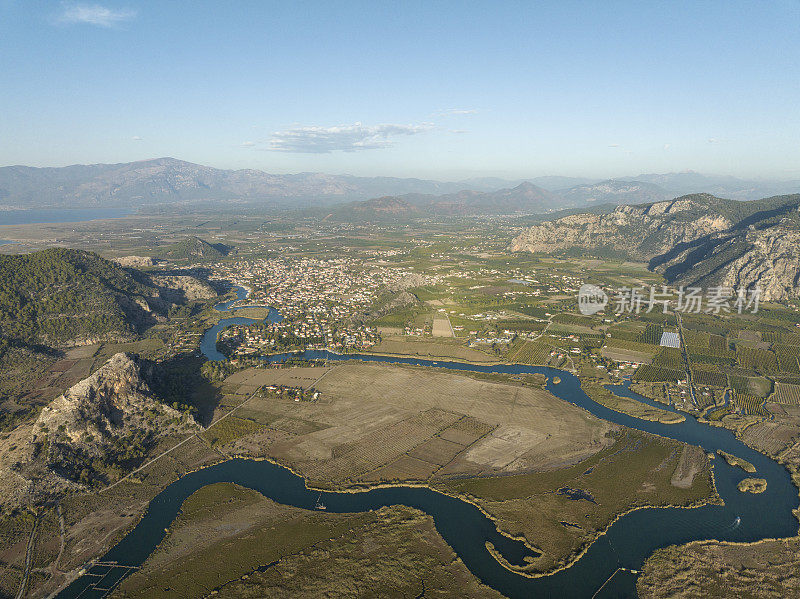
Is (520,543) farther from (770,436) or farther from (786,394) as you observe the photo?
(786,394)

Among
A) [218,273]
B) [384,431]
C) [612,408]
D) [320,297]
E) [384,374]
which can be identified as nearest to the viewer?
[384,431]

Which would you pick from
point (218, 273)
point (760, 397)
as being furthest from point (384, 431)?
point (218, 273)

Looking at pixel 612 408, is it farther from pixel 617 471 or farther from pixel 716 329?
pixel 716 329

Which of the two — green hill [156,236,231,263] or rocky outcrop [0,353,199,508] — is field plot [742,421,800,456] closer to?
rocky outcrop [0,353,199,508]

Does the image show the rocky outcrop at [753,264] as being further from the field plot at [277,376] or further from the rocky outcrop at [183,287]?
the rocky outcrop at [183,287]

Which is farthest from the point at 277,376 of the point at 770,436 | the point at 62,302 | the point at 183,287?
the point at 183,287

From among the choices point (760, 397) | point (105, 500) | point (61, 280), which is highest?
point (61, 280)

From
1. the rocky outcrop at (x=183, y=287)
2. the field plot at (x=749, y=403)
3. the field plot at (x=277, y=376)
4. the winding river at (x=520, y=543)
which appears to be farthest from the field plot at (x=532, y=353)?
the rocky outcrop at (x=183, y=287)
